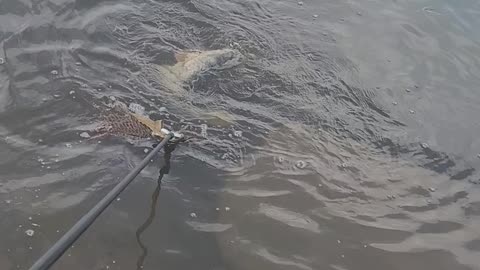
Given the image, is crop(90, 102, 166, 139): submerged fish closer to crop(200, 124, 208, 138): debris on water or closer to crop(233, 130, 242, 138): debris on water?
crop(200, 124, 208, 138): debris on water

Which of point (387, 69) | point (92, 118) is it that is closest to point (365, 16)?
point (387, 69)

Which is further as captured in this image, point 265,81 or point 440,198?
point 265,81

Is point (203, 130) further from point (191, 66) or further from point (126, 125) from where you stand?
point (191, 66)

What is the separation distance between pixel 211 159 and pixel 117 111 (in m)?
1.02

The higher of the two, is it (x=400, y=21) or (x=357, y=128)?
(x=400, y=21)

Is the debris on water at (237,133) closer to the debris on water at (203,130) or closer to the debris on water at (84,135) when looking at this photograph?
the debris on water at (203,130)

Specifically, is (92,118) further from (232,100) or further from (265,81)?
(265,81)

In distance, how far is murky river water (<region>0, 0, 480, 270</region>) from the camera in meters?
3.76

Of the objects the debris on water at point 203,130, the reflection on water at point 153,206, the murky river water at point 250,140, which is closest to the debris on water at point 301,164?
the murky river water at point 250,140

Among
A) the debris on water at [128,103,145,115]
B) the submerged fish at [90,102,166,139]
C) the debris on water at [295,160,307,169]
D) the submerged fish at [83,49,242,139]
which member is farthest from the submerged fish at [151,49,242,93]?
the debris on water at [295,160,307,169]

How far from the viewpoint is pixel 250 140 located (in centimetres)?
484

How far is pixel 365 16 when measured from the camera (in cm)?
721

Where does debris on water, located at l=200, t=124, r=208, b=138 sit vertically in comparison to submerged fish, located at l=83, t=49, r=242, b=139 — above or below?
below

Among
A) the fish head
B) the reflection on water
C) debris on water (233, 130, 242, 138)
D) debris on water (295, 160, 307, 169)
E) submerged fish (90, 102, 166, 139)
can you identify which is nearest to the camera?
the reflection on water
